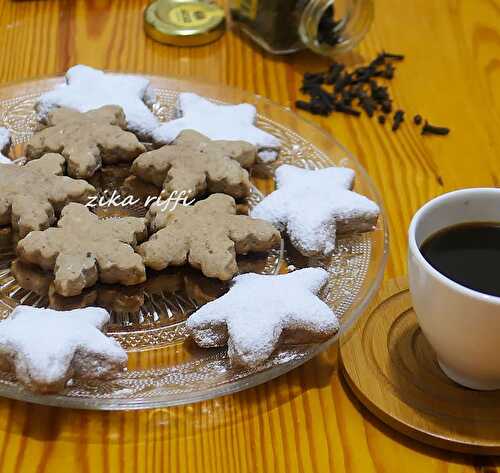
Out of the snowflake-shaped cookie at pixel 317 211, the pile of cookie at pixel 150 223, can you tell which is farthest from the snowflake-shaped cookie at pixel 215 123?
the snowflake-shaped cookie at pixel 317 211

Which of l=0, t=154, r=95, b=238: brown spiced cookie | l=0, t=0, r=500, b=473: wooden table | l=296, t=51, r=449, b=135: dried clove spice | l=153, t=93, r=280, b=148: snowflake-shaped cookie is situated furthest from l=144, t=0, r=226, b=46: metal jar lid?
l=0, t=154, r=95, b=238: brown spiced cookie

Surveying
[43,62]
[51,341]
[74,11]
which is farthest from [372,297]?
[74,11]

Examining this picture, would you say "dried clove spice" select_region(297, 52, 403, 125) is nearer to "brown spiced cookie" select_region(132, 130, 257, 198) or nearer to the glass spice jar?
the glass spice jar

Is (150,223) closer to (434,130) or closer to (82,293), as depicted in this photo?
(82,293)

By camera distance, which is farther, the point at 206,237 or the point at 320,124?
the point at 320,124

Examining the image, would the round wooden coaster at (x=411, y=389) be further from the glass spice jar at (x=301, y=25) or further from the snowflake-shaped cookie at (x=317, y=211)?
the glass spice jar at (x=301, y=25)

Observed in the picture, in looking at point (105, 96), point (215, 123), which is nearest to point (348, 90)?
point (215, 123)

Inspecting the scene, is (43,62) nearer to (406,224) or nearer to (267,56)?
(267,56)
